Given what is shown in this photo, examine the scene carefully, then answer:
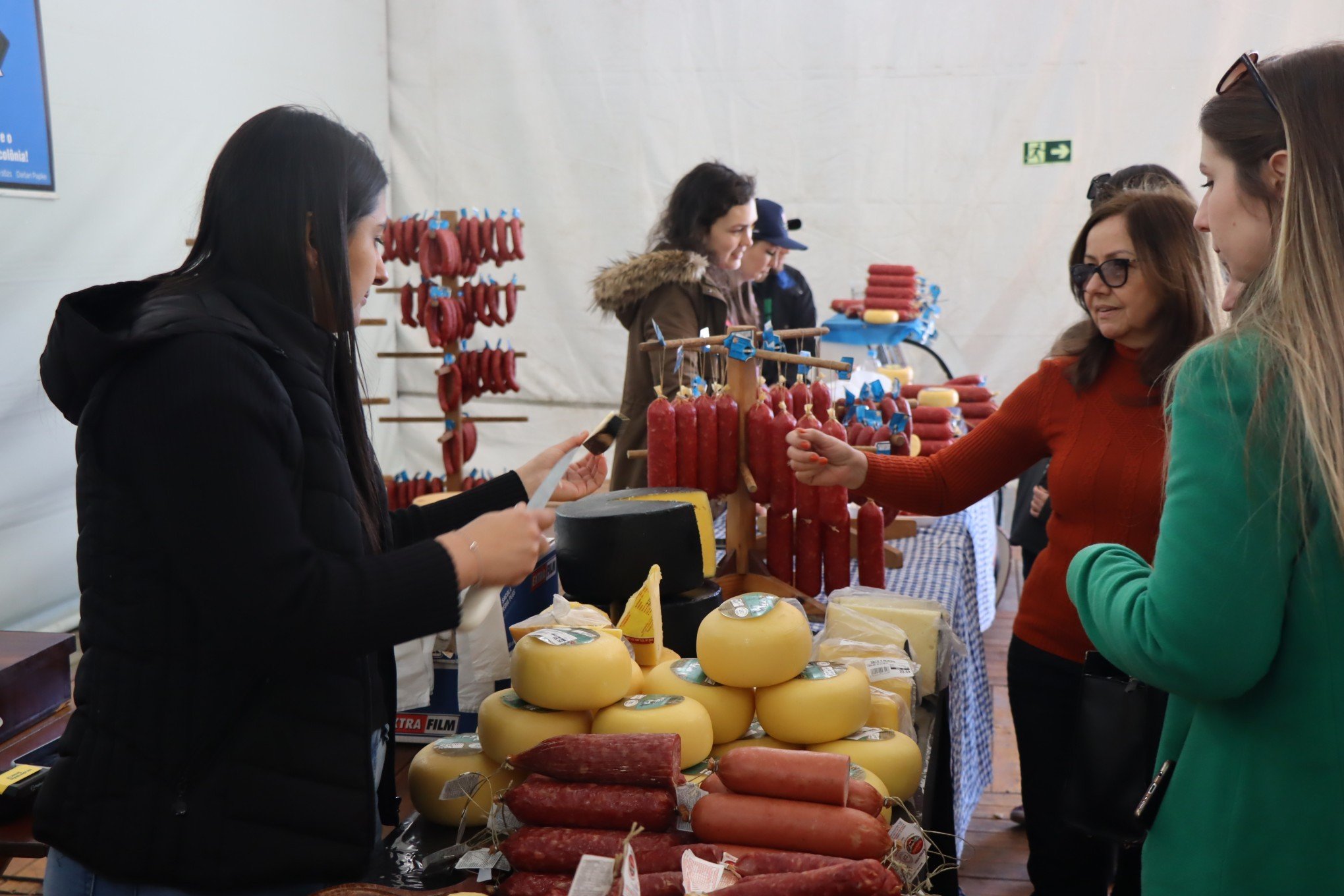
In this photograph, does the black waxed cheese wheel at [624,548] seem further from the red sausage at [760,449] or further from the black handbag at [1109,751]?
the black handbag at [1109,751]

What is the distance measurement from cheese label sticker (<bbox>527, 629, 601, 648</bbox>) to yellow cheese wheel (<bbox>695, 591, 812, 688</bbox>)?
17 centimetres

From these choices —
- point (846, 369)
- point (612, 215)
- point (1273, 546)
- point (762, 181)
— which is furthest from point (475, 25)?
point (1273, 546)

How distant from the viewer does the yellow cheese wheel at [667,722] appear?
1.46 meters

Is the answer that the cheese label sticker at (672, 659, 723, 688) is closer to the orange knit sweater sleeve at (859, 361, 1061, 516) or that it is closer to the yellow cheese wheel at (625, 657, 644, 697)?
the yellow cheese wheel at (625, 657, 644, 697)

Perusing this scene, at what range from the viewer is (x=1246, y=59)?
1.24 meters

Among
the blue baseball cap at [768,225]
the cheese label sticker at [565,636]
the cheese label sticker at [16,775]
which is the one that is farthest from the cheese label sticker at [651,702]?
the blue baseball cap at [768,225]

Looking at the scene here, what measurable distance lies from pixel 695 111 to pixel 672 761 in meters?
5.96

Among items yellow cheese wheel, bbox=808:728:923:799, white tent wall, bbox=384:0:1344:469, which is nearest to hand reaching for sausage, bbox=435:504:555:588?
yellow cheese wheel, bbox=808:728:923:799

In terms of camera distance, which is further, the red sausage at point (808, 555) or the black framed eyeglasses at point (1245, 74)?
the red sausage at point (808, 555)

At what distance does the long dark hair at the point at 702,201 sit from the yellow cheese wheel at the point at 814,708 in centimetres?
272

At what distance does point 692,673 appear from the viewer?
164 centimetres

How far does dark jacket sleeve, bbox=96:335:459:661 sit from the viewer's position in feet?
3.64

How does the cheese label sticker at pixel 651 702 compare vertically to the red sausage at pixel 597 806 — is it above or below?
above

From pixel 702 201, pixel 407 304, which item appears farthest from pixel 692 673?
pixel 407 304
